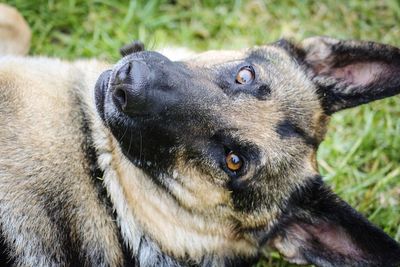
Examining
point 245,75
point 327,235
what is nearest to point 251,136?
point 245,75

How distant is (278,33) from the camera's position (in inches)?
242

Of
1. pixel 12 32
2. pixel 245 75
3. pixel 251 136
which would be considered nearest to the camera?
pixel 251 136

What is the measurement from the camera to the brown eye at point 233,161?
3658 mm

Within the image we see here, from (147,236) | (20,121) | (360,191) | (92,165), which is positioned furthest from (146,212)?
(360,191)

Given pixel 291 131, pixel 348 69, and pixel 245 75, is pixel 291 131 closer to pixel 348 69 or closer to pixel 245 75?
pixel 245 75

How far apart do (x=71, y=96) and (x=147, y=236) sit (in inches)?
46.4

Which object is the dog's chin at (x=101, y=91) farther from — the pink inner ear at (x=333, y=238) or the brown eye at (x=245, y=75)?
the pink inner ear at (x=333, y=238)

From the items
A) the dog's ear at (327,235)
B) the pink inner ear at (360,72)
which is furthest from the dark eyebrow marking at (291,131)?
the pink inner ear at (360,72)

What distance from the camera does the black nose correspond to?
330 cm

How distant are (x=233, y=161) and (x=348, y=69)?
126 centimetres

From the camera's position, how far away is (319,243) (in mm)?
3738

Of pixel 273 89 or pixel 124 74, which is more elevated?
pixel 273 89

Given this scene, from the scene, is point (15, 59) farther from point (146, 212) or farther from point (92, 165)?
point (146, 212)

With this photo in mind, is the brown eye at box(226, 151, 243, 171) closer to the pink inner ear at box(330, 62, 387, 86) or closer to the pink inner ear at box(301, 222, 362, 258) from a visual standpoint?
the pink inner ear at box(301, 222, 362, 258)
